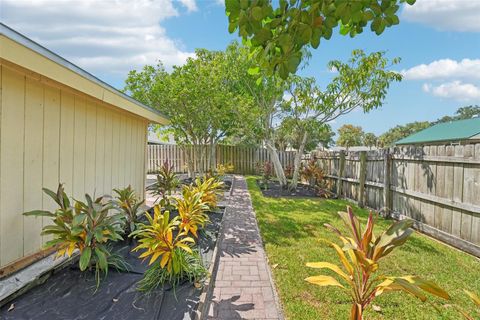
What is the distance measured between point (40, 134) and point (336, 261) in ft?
12.4

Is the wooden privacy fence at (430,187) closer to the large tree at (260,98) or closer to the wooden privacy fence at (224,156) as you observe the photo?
the large tree at (260,98)

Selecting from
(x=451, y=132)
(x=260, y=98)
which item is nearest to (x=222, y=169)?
(x=260, y=98)

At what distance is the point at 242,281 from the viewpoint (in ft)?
9.42

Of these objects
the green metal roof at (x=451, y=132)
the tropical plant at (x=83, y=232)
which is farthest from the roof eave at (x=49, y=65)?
the green metal roof at (x=451, y=132)

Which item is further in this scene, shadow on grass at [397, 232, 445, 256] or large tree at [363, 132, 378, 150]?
large tree at [363, 132, 378, 150]

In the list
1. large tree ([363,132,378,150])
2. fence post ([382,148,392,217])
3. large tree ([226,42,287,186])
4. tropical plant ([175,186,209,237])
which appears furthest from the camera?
large tree ([363,132,378,150])

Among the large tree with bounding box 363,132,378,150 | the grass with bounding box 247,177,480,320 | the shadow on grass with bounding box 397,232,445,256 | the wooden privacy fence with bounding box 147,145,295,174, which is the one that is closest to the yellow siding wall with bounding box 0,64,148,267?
the grass with bounding box 247,177,480,320

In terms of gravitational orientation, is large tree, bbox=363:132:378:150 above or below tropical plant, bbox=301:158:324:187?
above

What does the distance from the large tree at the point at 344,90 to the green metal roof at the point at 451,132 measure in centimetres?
1203

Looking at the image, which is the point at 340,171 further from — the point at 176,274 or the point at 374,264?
the point at 374,264

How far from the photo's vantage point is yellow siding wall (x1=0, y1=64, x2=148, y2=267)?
2582mm

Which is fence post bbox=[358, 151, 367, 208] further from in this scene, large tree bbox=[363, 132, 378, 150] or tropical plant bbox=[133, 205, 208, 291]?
large tree bbox=[363, 132, 378, 150]

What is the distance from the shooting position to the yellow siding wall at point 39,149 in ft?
8.47

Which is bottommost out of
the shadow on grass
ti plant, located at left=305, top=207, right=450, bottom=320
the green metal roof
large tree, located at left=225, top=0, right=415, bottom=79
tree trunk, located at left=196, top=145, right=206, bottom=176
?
the shadow on grass
